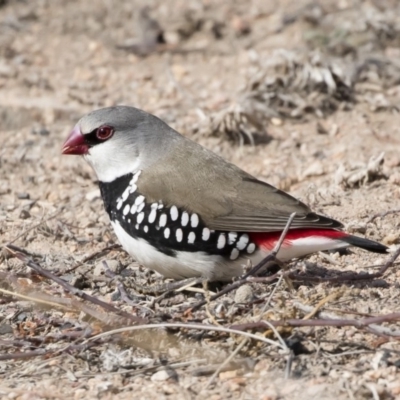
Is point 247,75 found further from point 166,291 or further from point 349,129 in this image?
point 166,291

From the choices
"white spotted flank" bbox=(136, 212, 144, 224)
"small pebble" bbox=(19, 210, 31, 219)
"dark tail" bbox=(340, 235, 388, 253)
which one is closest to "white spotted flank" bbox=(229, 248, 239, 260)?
"white spotted flank" bbox=(136, 212, 144, 224)

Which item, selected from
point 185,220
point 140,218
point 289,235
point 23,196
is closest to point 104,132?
point 140,218

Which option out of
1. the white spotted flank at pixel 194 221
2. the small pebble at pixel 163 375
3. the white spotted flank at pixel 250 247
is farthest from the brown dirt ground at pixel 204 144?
the white spotted flank at pixel 194 221

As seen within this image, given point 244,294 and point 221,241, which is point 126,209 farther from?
point 244,294

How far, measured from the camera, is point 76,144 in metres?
5.41

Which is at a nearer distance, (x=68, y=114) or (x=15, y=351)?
(x=15, y=351)

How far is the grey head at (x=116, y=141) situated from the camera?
5.34 metres

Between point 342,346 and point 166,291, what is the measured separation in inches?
43.3

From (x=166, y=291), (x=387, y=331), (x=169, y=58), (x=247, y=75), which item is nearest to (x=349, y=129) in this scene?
(x=247, y=75)

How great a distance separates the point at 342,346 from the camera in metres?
4.26

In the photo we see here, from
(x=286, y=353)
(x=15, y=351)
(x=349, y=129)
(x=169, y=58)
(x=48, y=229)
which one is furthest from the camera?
(x=169, y=58)

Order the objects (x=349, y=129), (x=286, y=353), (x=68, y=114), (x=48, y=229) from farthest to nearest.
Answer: (x=68, y=114) < (x=349, y=129) < (x=48, y=229) < (x=286, y=353)

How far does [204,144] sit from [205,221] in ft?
7.86

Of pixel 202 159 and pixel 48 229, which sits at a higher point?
pixel 202 159
